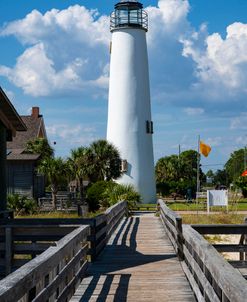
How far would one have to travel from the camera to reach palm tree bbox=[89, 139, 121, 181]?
132 feet

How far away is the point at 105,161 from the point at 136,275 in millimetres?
30320

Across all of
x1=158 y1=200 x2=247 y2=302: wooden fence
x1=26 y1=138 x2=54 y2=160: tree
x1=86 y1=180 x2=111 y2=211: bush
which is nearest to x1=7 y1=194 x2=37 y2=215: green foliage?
x1=86 y1=180 x2=111 y2=211: bush

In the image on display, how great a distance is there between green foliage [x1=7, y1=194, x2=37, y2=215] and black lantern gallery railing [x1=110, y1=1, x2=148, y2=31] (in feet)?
52.4

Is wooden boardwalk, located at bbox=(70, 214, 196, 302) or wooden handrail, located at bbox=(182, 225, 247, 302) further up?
wooden handrail, located at bbox=(182, 225, 247, 302)

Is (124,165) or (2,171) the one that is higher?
(124,165)

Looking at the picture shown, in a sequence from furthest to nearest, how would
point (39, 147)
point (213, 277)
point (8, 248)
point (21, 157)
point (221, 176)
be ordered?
point (221, 176) < point (39, 147) < point (21, 157) < point (8, 248) < point (213, 277)

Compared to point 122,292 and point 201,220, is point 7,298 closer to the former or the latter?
point 122,292

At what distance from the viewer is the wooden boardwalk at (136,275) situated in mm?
8195

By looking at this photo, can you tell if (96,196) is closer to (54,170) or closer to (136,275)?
(54,170)

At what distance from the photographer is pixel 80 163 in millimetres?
39562

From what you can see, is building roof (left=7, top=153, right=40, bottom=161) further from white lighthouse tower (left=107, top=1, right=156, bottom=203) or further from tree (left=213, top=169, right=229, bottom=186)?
tree (left=213, top=169, right=229, bottom=186)

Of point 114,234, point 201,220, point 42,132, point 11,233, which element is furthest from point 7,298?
point 42,132

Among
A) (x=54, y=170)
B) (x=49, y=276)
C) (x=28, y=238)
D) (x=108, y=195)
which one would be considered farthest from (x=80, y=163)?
(x=49, y=276)

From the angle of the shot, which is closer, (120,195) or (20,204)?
(20,204)
